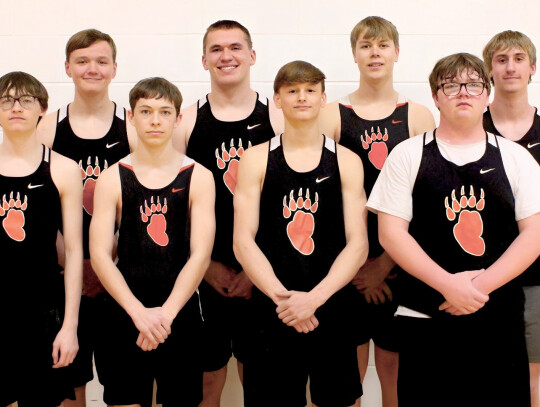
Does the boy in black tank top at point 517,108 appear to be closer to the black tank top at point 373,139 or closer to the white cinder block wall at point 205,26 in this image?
the black tank top at point 373,139

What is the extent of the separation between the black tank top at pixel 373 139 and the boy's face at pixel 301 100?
0.33m

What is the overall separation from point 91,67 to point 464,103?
1718mm

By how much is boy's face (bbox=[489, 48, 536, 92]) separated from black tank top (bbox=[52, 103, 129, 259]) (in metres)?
1.77

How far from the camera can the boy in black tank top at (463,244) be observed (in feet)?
7.52

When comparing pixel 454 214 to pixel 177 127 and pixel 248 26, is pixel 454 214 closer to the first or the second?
pixel 177 127

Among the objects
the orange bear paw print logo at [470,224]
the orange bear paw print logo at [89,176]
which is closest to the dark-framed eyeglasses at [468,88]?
the orange bear paw print logo at [470,224]

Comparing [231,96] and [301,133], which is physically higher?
[231,96]

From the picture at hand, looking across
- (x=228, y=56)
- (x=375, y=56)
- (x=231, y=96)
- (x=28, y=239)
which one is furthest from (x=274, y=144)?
(x=28, y=239)

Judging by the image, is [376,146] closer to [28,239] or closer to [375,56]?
[375,56]

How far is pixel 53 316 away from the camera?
2555mm

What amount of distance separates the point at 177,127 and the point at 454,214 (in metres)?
1.36

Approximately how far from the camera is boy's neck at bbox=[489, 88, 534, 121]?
2746 mm

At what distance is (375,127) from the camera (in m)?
2.85

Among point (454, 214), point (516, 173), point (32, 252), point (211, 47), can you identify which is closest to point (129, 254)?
point (32, 252)
